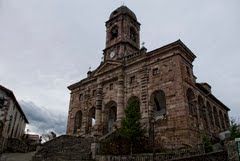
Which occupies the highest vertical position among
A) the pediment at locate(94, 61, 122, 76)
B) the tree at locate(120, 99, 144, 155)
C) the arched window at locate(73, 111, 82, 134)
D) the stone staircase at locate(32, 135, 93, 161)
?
the pediment at locate(94, 61, 122, 76)

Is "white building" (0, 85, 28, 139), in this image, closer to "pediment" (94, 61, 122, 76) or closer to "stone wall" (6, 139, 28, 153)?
"stone wall" (6, 139, 28, 153)

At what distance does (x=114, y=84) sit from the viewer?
Result: 27484 mm

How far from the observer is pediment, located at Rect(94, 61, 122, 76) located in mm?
27959

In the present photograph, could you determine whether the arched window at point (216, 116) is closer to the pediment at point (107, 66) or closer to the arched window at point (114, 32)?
the pediment at point (107, 66)

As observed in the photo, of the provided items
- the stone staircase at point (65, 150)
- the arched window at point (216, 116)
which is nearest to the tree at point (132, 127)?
the stone staircase at point (65, 150)

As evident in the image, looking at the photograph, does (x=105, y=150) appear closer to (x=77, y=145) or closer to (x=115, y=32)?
(x=77, y=145)

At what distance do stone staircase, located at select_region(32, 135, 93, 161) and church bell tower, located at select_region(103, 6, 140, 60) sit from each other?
12.5 meters

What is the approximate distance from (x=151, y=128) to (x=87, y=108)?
10.6 m

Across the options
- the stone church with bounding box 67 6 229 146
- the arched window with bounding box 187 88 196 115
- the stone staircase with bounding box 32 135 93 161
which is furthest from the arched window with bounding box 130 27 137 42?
the stone staircase with bounding box 32 135 93 161

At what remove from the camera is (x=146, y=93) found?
78.4ft

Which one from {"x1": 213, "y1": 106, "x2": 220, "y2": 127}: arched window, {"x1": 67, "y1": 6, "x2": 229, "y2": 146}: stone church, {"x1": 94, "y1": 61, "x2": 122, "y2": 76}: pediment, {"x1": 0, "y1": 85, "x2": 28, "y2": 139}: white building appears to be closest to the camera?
{"x1": 67, "y1": 6, "x2": 229, "y2": 146}: stone church

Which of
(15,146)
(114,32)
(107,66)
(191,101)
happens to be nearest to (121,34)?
(114,32)

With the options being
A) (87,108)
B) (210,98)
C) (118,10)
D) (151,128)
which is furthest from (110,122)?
(118,10)

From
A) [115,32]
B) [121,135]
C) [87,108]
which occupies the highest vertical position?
[115,32]
